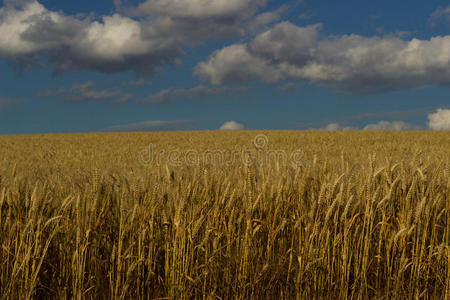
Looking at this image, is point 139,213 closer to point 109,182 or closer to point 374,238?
point 109,182

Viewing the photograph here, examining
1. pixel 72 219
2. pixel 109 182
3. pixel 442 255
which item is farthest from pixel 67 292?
pixel 442 255

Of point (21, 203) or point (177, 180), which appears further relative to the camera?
point (177, 180)

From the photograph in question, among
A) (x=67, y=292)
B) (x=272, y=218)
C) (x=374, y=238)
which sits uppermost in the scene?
(x=272, y=218)

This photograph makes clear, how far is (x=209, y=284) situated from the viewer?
2.65 meters

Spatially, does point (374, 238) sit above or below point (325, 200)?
below

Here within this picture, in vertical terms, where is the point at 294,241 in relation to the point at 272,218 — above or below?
below

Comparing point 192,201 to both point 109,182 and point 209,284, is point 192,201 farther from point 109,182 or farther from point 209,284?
point 109,182

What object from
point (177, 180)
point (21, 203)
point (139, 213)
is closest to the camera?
point (139, 213)

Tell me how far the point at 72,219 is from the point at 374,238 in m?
2.55

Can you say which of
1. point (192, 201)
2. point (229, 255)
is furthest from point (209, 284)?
point (192, 201)

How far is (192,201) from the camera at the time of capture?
9.38 feet

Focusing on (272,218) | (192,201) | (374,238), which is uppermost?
(192,201)

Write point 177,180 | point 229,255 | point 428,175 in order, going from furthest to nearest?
point 428,175
point 177,180
point 229,255

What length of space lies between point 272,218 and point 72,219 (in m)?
1.65
